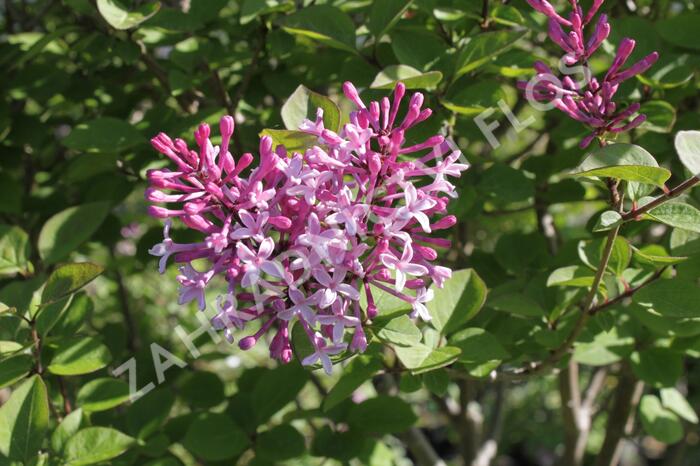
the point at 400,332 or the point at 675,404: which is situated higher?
the point at 400,332

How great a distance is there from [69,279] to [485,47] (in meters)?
0.78

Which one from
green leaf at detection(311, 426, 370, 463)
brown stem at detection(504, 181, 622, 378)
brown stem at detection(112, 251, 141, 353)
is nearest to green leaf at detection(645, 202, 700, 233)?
brown stem at detection(504, 181, 622, 378)

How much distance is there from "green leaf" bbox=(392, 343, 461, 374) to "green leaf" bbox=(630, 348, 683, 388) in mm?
639

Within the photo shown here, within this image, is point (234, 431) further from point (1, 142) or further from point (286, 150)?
point (1, 142)

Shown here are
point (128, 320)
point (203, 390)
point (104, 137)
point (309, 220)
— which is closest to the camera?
point (309, 220)

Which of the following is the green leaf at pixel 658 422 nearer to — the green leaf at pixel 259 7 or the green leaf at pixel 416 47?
the green leaf at pixel 416 47

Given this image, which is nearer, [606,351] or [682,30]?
[682,30]

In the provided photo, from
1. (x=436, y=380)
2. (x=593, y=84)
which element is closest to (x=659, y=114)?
(x=593, y=84)

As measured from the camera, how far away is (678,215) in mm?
1132

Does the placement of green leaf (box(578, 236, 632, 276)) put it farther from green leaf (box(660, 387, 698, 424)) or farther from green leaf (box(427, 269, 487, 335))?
green leaf (box(660, 387, 698, 424))

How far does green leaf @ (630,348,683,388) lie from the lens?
169 centimetres

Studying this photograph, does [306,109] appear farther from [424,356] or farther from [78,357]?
[78,357]

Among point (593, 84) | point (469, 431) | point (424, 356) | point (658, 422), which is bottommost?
point (469, 431)

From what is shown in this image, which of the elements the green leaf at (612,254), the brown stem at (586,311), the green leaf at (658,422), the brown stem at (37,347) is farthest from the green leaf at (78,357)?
the green leaf at (658,422)
